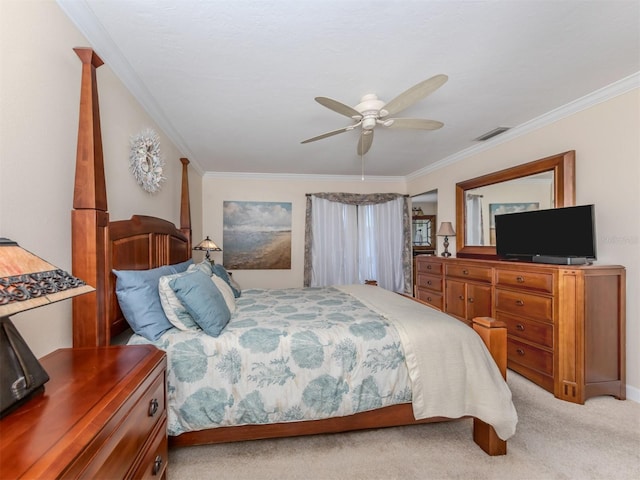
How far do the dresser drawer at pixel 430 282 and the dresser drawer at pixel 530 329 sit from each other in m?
1.07

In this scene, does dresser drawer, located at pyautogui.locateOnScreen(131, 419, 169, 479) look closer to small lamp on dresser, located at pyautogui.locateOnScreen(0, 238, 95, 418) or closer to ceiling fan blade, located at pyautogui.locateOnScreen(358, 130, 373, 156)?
small lamp on dresser, located at pyautogui.locateOnScreen(0, 238, 95, 418)

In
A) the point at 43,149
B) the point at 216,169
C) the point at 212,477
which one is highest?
the point at 216,169

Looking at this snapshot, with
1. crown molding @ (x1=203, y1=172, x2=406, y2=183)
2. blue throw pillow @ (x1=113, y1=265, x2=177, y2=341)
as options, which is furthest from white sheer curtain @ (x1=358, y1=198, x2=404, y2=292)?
blue throw pillow @ (x1=113, y1=265, x2=177, y2=341)

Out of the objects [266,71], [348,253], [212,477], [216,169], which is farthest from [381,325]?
[216,169]

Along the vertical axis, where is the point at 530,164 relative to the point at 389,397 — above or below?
above

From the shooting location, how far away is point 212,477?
162cm

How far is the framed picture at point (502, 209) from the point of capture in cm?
317

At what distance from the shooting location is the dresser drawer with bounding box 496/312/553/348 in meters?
2.54

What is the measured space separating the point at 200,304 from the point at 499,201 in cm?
347

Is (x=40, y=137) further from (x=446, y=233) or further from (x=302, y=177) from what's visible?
(x=446, y=233)

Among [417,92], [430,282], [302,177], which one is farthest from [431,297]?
[417,92]

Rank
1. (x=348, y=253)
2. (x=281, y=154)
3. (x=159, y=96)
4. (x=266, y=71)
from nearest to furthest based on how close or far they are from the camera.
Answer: (x=266, y=71), (x=159, y=96), (x=281, y=154), (x=348, y=253)

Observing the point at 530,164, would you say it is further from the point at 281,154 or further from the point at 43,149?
the point at 43,149

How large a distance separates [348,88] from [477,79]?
0.96m
